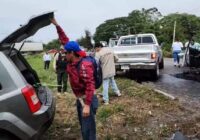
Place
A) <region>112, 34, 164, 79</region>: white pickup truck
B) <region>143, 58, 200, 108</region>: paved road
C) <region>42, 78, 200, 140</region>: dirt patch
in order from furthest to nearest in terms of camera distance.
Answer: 1. <region>112, 34, 164, 79</region>: white pickup truck
2. <region>143, 58, 200, 108</region>: paved road
3. <region>42, 78, 200, 140</region>: dirt patch

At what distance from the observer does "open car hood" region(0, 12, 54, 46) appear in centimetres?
591

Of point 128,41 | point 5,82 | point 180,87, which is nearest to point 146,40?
point 128,41

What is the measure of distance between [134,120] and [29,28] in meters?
3.64

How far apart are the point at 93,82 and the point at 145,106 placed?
14.8ft

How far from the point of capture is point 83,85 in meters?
5.99

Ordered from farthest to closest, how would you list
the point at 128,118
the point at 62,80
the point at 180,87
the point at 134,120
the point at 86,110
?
the point at 180,87, the point at 62,80, the point at 128,118, the point at 134,120, the point at 86,110

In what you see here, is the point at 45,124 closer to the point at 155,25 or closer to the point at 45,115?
the point at 45,115

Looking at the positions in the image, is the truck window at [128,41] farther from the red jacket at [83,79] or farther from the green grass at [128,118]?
the red jacket at [83,79]

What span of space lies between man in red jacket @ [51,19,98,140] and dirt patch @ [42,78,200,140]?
1631mm

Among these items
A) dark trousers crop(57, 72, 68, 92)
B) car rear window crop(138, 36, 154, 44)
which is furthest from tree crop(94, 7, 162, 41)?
dark trousers crop(57, 72, 68, 92)

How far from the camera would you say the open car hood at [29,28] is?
5910 millimetres

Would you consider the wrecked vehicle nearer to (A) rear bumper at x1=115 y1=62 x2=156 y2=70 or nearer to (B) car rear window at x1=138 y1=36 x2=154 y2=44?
(A) rear bumper at x1=115 y1=62 x2=156 y2=70

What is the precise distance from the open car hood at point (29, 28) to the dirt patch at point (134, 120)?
224 cm

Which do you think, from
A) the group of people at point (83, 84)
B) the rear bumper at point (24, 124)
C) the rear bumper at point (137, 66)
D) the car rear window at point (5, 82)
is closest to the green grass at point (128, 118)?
the group of people at point (83, 84)
